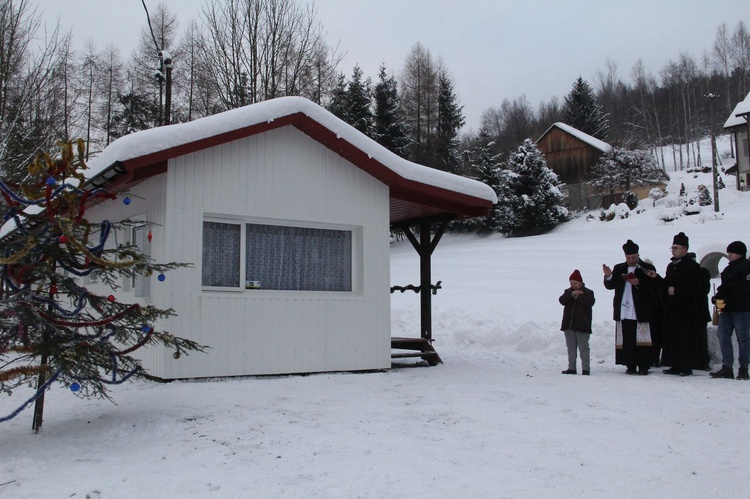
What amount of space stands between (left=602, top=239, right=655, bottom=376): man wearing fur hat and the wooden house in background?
35159mm

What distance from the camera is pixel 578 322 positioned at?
952 cm

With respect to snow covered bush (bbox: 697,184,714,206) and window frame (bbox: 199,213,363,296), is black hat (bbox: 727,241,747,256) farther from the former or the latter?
snow covered bush (bbox: 697,184,714,206)

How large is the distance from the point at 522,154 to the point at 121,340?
109 ft

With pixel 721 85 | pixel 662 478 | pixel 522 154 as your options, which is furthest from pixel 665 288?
pixel 721 85

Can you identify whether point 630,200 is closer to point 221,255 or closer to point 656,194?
point 656,194

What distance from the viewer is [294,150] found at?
955 cm

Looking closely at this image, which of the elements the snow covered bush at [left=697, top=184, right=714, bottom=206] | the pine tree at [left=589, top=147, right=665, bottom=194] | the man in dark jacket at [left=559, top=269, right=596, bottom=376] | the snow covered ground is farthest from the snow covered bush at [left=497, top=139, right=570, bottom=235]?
the man in dark jacket at [left=559, top=269, right=596, bottom=376]

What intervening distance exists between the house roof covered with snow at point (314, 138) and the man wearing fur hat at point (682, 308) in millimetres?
2946

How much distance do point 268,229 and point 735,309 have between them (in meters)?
6.28

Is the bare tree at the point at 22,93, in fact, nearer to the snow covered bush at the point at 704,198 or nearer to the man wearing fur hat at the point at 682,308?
the man wearing fur hat at the point at 682,308

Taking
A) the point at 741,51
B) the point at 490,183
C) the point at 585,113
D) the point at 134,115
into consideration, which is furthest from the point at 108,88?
the point at 741,51

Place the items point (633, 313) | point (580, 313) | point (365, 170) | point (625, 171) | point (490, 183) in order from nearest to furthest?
point (580, 313)
point (633, 313)
point (365, 170)
point (490, 183)
point (625, 171)

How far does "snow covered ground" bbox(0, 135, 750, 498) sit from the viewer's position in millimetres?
4418

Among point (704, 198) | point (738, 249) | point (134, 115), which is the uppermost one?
point (134, 115)
